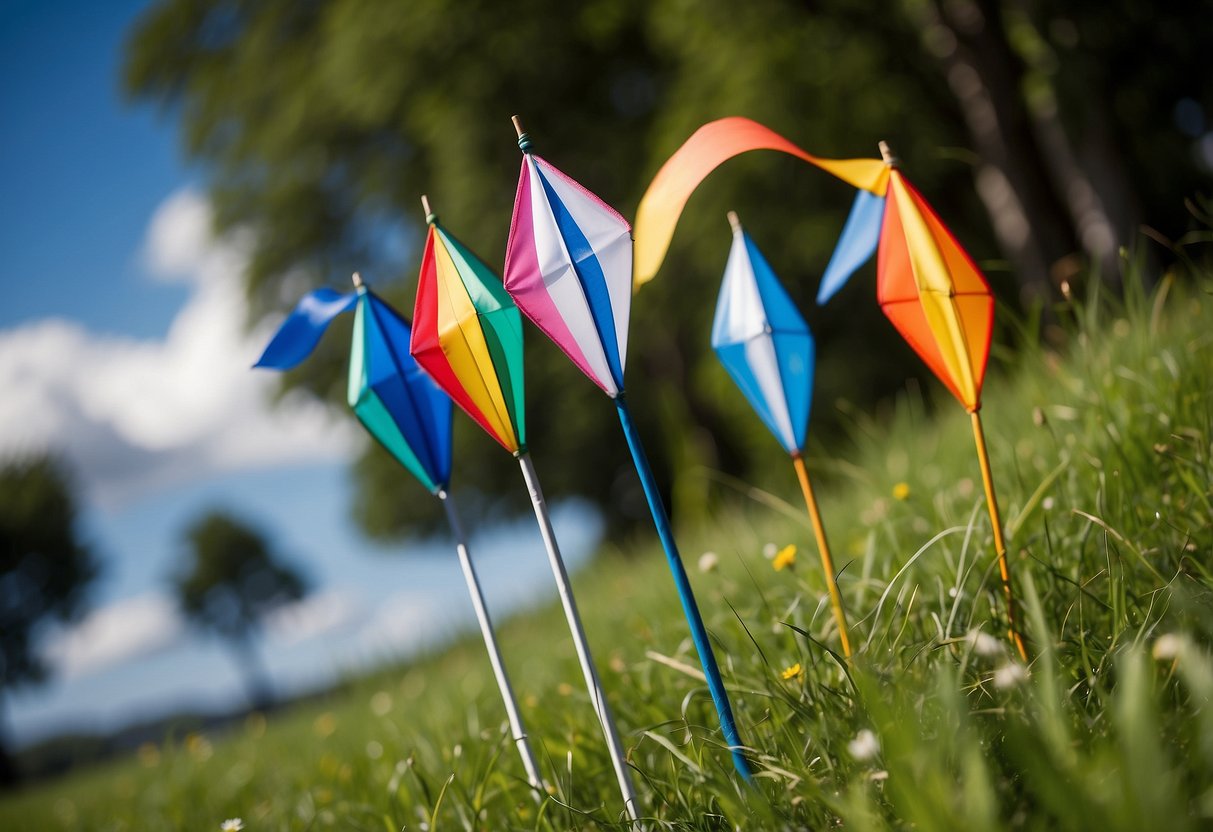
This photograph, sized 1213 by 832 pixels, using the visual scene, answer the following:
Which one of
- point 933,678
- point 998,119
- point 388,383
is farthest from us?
Answer: point 998,119

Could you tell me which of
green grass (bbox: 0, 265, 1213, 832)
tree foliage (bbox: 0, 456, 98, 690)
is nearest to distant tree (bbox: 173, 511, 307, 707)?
tree foliage (bbox: 0, 456, 98, 690)

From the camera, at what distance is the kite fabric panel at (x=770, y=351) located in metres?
1.62

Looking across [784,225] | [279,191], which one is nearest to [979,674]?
[784,225]

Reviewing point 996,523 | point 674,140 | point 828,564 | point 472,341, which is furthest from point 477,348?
point 674,140

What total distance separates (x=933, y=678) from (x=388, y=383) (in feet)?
3.83

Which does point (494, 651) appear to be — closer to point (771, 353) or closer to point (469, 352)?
point (469, 352)

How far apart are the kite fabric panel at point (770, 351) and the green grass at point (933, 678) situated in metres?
0.34

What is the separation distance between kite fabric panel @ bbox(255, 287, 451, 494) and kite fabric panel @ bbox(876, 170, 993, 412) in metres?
0.91

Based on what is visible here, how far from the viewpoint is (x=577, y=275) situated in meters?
1.35

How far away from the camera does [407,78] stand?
853 cm

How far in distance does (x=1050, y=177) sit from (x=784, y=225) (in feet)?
7.66

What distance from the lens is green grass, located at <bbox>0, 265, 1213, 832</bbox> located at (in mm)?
1008

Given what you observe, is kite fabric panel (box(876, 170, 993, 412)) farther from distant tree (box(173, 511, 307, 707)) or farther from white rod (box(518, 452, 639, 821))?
distant tree (box(173, 511, 307, 707))

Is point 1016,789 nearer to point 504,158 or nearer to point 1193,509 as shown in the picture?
point 1193,509
